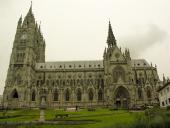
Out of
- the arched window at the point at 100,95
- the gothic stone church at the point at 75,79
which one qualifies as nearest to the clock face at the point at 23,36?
the gothic stone church at the point at 75,79

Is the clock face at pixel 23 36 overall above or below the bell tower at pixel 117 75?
above

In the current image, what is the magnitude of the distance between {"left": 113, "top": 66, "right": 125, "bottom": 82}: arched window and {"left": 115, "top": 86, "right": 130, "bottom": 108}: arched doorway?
482 cm

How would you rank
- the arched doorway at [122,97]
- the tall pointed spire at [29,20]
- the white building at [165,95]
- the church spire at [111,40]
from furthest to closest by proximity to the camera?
the tall pointed spire at [29,20] → the church spire at [111,40] → the arched doorway at [122,97] → the white building at [165,95]

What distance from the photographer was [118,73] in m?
95.6

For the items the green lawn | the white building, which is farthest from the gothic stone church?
the green lawn

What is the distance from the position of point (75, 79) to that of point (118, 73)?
22.0 meters

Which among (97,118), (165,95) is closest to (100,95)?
(165,95)

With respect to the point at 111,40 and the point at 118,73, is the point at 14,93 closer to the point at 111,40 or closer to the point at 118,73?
the point at 118,73

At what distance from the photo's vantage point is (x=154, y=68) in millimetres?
103125

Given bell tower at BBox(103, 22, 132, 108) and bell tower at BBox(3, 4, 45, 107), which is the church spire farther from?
bell tower at BBox(3, 4, 45, 107)

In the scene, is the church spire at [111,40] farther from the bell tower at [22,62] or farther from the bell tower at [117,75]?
the bell tower at [22,62]

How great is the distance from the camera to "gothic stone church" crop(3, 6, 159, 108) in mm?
91500

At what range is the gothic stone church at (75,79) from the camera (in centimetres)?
9150

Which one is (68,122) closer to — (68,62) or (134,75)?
(134,75)
